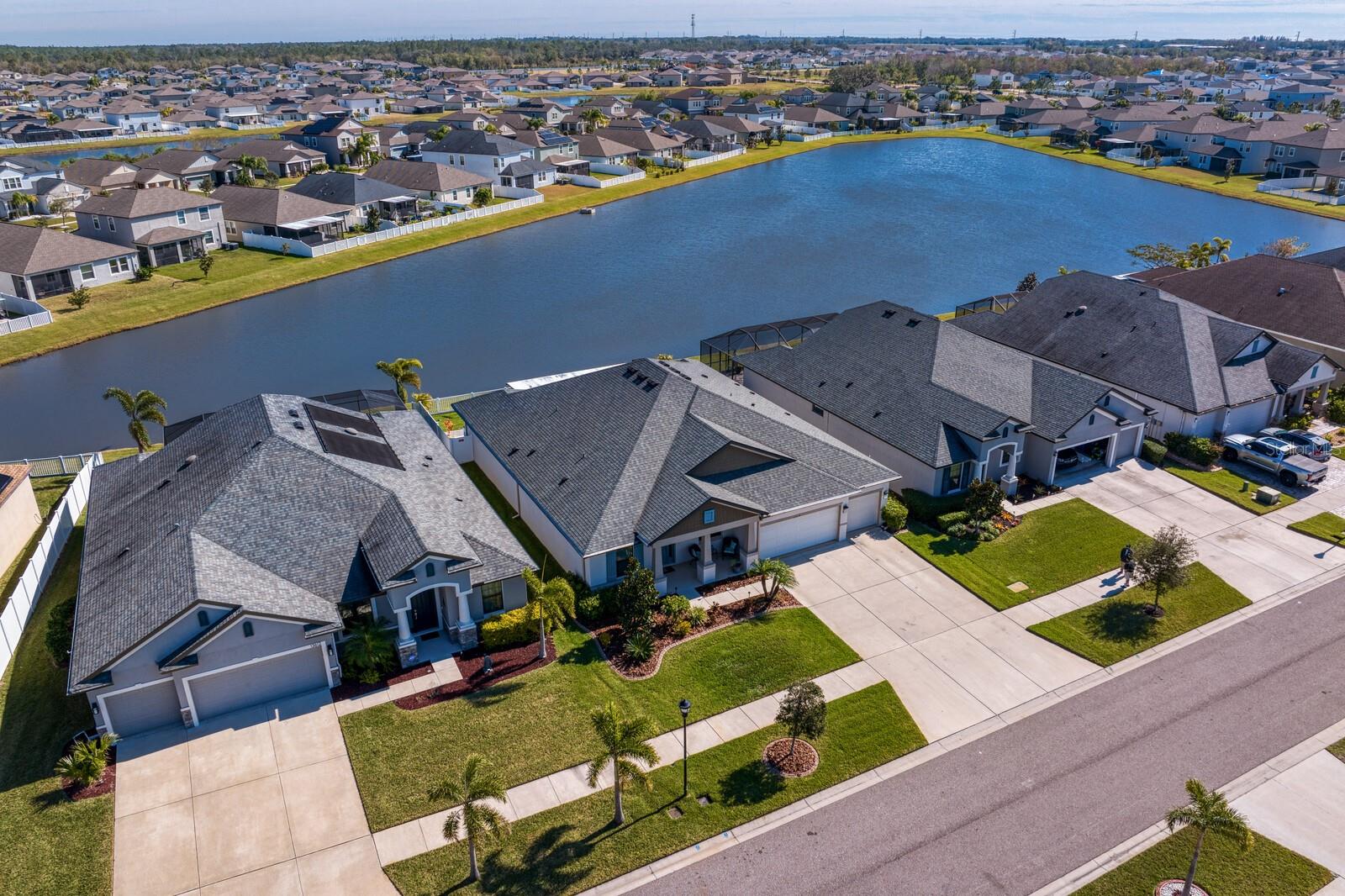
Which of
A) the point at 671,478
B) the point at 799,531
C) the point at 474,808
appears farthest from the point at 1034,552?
the point at 474,808

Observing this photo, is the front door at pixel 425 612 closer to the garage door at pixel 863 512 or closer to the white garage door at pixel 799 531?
the white garage door at pixel 799 531

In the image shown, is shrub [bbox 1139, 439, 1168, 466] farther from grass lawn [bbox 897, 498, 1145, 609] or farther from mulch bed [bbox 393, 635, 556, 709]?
mulch bed [bbox 393, 635, 556, 709]

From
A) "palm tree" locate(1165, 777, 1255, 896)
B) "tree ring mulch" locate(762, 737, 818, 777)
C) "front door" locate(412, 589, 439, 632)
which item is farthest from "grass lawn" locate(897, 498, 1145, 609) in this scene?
"front door" locate(412, 589, 439, 632)

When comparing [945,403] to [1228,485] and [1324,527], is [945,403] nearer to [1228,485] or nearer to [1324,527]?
[1228,485]

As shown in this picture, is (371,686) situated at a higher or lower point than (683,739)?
higher

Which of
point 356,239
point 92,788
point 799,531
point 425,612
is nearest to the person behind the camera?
point 92,788

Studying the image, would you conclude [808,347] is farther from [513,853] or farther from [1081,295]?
[513,853]
